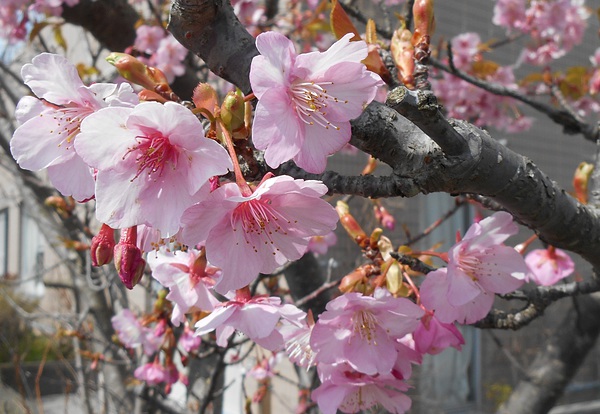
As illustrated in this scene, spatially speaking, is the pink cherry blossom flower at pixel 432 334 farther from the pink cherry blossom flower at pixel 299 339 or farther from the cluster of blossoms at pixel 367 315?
the pink cherry blossom flower at pixel 299 339

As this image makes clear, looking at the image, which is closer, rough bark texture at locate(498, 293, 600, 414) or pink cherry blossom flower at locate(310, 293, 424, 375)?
pink cherry blossom flower at locate(310, 293, 424, 375)

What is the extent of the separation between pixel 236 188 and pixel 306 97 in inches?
7.8

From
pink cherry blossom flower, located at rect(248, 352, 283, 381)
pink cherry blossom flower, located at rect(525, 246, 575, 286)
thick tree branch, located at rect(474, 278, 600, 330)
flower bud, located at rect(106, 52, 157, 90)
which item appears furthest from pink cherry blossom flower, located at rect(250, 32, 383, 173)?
pink cherry blossom flower, located at rect(248, 352, 283, 381)

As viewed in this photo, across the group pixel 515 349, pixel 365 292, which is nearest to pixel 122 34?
pixel 365 292

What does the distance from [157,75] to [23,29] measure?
304cm

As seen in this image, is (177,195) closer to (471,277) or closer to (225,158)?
(225,158)

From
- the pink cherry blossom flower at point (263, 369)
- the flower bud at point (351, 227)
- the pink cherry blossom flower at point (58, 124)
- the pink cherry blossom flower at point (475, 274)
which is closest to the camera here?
the pink cherry blossom flower at point (58, 124)

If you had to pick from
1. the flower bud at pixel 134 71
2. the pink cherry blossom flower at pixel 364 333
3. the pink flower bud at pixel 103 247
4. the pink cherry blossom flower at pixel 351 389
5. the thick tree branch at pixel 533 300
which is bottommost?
the pink cherry blossom flower at pixel 351 389

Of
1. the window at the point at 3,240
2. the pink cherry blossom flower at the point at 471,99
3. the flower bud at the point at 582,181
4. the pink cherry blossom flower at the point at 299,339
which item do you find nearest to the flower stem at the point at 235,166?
the pink cherry blossom flower at the point at 299,339

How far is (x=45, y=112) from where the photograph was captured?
91cm

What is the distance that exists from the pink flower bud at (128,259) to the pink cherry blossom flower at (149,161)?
3.7 inches

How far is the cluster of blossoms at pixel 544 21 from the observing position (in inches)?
160

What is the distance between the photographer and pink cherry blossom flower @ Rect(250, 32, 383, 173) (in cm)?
78

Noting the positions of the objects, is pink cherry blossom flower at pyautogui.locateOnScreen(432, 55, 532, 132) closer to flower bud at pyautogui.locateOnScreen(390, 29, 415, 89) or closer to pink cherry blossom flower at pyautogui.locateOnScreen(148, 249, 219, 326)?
Answer: flower bud at pyautogui.locateOnScreen(390, 29, 415, 89)
